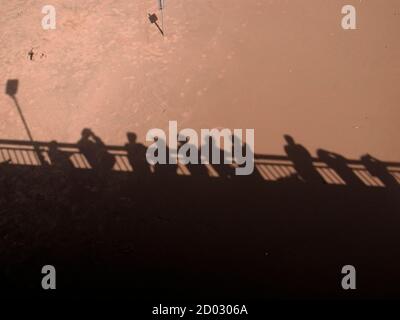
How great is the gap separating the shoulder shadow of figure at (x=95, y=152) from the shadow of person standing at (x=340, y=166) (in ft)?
18.7

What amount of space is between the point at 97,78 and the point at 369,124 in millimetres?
8486

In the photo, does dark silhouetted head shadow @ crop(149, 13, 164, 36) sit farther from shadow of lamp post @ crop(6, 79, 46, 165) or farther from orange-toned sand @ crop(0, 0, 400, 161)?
shadow of lamp post @ crop(6, 79, 46, 165)

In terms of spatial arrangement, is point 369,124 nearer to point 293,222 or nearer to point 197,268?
point 293,222

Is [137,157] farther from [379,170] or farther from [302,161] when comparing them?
[379,170]

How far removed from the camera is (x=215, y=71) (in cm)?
1162

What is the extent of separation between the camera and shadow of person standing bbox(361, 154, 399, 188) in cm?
898

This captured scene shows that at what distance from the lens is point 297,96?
10.8 m

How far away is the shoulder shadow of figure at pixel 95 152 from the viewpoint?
32.4 feet

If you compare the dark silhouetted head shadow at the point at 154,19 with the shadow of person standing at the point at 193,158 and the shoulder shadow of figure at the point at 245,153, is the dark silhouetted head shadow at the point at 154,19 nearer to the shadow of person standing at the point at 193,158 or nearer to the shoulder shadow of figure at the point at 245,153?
the shadow of person standing at the point at 193,158

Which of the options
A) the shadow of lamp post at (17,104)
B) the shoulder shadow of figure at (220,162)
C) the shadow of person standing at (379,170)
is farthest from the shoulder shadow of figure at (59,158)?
the shadow of person standing at (379,170)

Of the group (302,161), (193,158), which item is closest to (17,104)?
(193,158)

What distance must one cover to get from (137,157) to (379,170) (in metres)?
6.37
